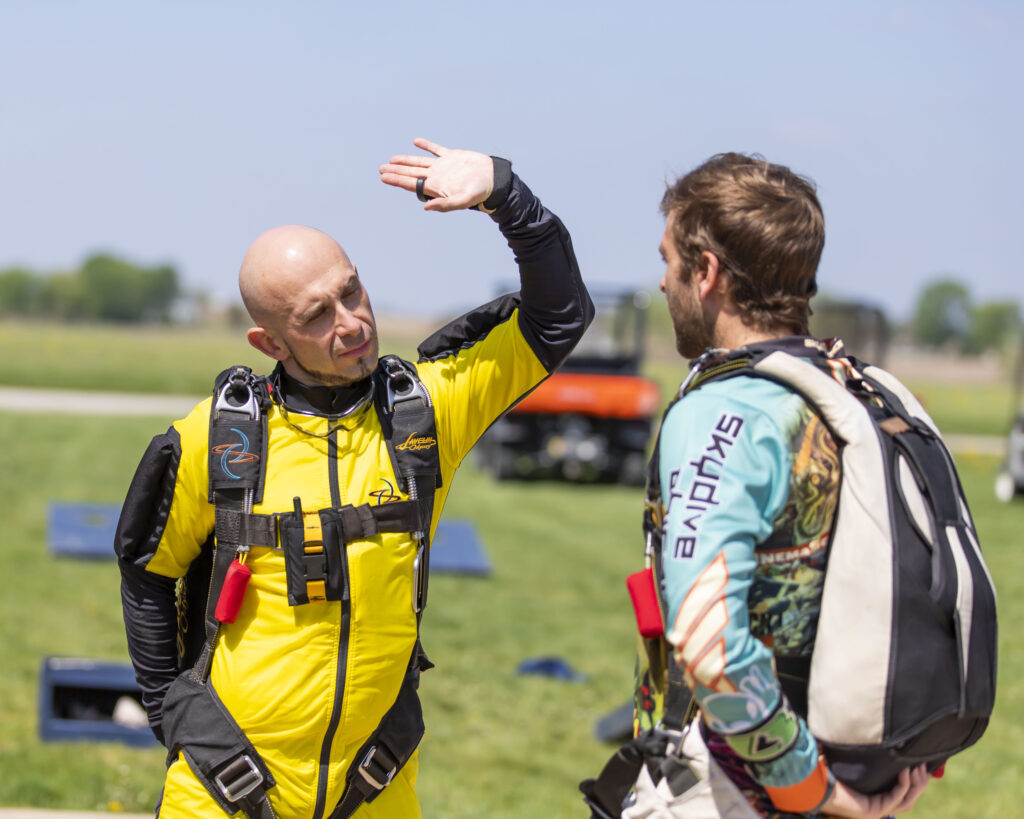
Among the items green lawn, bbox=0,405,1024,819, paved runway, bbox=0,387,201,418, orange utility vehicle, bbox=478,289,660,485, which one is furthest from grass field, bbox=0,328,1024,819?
paved runway, bbox=0,387,201,418

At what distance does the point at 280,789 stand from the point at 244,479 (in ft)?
2.24

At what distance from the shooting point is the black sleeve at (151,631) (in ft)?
8.62

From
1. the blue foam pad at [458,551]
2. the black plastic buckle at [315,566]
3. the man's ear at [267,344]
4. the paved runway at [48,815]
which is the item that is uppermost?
the man's ear at [267,344]

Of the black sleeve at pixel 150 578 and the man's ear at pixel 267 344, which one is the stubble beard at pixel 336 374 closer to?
the man's ear at pixel 267 344

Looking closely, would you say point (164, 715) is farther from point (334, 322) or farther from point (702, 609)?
point (702, 609)

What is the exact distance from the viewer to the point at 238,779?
2.44 meters

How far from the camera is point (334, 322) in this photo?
2.49m

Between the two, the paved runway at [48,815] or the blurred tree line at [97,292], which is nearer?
the paved runway at [48,815]

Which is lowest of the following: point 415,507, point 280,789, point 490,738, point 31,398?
point 31,398

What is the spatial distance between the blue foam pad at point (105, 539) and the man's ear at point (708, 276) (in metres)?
8.43

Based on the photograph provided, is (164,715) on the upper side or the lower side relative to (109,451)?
upper

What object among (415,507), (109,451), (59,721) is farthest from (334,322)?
(109,451)

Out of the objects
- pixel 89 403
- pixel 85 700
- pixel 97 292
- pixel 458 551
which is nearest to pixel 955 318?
pixel 97 292

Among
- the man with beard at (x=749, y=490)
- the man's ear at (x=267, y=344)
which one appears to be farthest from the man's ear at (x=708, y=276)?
the man's ear at (x=267, y=344)
